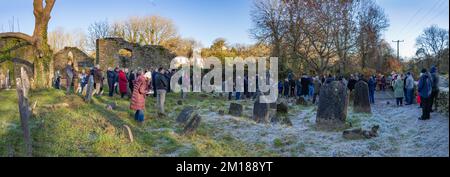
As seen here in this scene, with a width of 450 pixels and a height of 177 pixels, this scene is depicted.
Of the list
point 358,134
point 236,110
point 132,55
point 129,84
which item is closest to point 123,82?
point 129,84

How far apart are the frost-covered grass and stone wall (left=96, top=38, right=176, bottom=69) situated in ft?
60.9

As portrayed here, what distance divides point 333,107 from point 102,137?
21.1 feet

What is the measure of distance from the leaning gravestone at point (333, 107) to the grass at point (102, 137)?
304cm

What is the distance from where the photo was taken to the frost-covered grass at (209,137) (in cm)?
753

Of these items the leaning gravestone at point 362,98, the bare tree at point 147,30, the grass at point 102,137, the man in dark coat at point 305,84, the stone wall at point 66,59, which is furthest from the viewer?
the bare tree at point 147,30

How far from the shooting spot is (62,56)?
121 ft

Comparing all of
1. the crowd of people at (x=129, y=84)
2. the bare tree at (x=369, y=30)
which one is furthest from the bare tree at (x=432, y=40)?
the crowd of people at (x=129, y=84)

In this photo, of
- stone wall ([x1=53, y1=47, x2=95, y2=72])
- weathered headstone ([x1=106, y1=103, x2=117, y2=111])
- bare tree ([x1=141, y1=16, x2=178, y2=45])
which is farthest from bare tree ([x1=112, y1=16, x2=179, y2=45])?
weathered headstone ([x1=106, y1=103, x2=117, y2=111])

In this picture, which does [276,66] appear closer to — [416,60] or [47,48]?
[47,48]

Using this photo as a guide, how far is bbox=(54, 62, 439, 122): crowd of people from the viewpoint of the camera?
10609mm

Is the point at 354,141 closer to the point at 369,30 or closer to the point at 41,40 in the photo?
the point at 41,40

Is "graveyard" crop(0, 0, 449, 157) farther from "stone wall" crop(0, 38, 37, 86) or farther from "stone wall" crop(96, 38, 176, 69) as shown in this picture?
"stone wall" crop(96, 38, 176, 69)

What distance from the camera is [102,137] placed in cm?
808

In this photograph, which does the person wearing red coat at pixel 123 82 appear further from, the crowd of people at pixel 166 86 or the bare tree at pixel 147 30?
the bare tree at pixel 147 30
